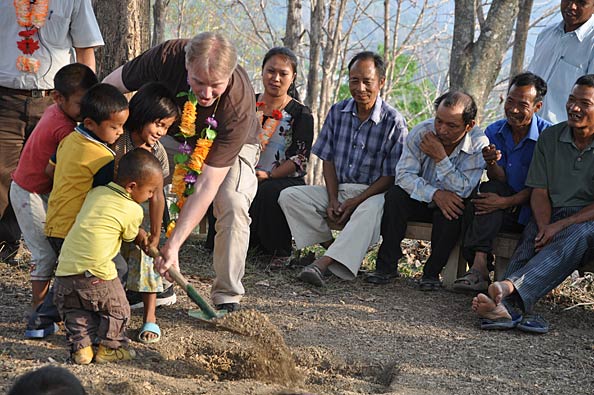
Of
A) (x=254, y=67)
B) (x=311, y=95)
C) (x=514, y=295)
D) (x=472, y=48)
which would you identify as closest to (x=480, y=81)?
(x=472, y=48)

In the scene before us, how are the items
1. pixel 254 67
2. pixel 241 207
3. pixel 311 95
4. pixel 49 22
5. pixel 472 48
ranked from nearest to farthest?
pixel 241 207 → pixel 49 22 → pixel 472 48 → pixel 311 95 → pixel 254 67

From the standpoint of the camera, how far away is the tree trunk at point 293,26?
32.3ft

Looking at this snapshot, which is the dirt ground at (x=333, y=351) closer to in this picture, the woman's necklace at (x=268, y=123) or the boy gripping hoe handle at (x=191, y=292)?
the boy gripping hoe handle at (x=191, y=292)

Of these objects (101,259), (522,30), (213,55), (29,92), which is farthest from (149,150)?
(522,30)

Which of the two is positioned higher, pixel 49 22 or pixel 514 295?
pixel 49 22

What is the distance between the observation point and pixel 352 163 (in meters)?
6.30

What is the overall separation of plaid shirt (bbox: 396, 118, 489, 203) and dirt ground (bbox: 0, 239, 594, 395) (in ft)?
2.63

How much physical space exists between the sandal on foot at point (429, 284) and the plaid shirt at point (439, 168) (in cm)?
59

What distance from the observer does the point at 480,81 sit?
8.52 metres

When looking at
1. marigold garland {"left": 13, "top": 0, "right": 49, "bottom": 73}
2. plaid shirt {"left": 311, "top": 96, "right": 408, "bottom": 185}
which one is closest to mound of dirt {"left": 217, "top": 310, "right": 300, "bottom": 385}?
plaid shirt {"left": 311, "top": 96, "right": 408, "bottom": 185}

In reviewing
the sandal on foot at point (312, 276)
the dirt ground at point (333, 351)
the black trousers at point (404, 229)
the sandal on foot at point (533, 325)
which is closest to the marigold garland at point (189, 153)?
the dirt ground at point (333, 351)

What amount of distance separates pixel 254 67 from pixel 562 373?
74.9 ft

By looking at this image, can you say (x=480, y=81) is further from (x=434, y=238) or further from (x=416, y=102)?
(x=416, y=102)

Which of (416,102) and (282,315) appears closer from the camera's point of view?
(282,315)
